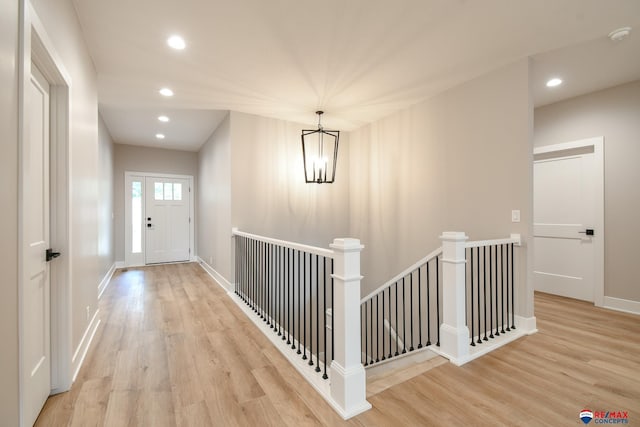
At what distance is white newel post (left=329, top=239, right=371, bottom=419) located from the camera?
1.67 meters

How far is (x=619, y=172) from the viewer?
3334 mm

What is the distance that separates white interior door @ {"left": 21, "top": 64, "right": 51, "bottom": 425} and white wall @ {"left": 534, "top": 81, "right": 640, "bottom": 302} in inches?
204

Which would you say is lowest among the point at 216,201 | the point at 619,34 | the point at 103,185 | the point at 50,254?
the point at 50,254

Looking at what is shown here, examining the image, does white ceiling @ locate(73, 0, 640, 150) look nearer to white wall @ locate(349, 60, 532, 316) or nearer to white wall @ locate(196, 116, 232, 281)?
white wall @ locate(349, 60, 532, 316)

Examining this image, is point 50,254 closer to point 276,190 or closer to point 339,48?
point 339,48

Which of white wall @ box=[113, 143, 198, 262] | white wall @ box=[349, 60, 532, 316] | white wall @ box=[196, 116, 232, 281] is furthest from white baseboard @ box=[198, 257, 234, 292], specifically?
white wall @ box=[349, 60, 532, 316]

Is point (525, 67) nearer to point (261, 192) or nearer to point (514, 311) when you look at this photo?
point (514, 311)

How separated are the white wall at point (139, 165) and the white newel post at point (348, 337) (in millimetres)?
5868

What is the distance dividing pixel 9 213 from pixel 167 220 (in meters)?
5.70

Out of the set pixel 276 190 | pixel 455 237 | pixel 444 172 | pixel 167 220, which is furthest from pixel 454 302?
pixel 167 220

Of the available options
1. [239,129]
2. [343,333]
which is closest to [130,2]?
[239,129]

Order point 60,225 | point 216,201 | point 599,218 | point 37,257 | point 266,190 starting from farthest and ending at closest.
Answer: point 216,201 → point 266,190 → point 599,218 → point 60,225 → point 37,257

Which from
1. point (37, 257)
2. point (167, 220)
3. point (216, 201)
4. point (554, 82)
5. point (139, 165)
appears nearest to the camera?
point (37, 257)

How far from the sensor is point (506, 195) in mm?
2873
